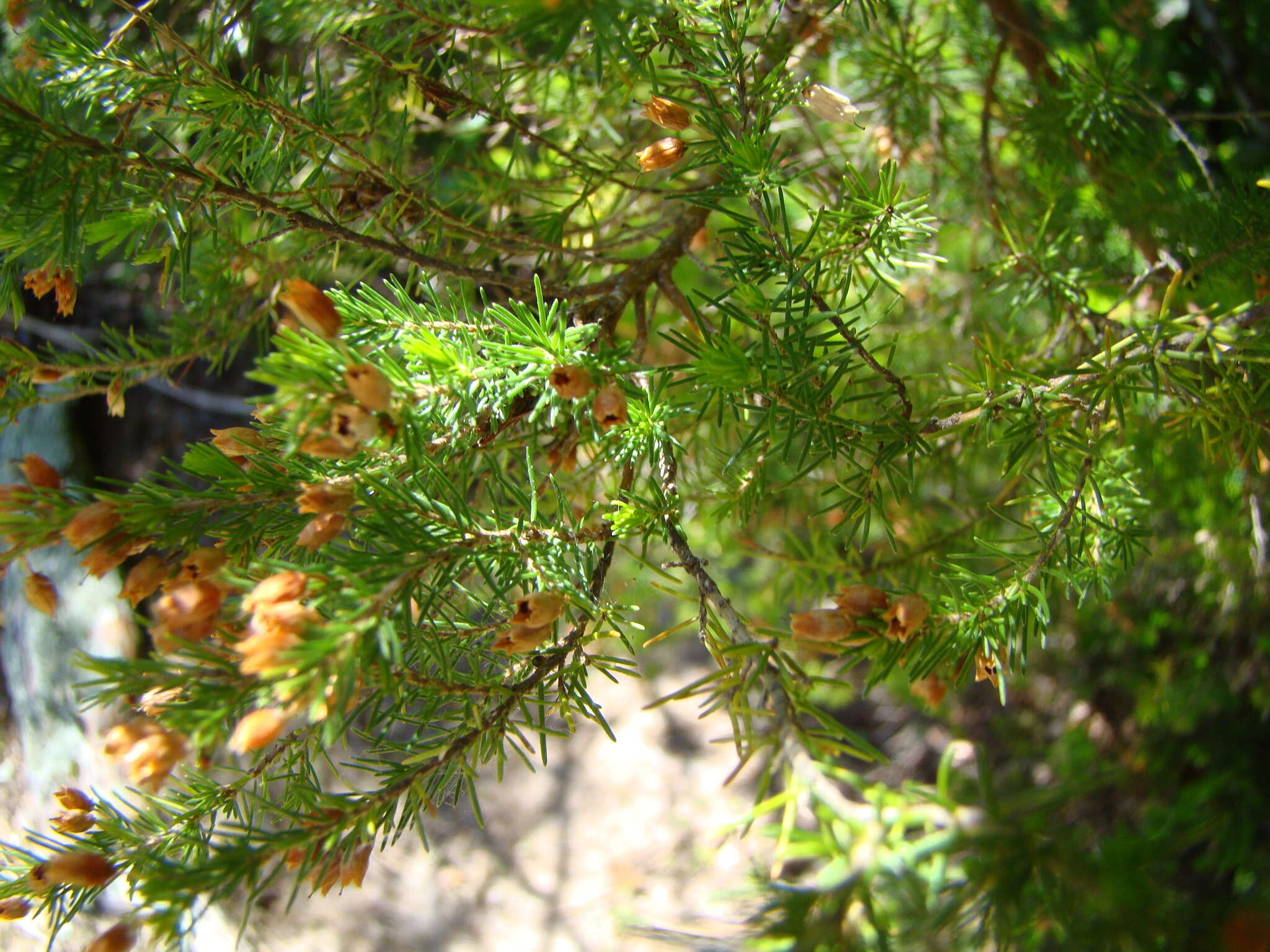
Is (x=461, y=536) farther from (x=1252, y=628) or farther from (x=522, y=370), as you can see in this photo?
(x=1252, y=628)

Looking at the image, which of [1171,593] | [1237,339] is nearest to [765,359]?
[1237,339]

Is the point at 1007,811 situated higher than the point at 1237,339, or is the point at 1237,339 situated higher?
the point at 1237,339

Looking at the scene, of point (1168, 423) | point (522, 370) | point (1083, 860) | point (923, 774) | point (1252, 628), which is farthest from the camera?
point (923, 774)

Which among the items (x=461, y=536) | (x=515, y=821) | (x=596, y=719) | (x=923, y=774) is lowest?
(x=515, y=821)

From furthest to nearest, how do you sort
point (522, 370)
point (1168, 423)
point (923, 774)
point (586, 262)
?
point (923, 774) → point (586, 262) → point (1168, 423) → point (522, 370)

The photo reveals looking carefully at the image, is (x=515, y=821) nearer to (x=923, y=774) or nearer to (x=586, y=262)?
(x=923, y=774)

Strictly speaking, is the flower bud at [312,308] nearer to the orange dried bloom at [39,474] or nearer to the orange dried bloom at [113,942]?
the orange dried bloom at [39,474]

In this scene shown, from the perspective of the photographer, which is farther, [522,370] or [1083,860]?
[522,370]
